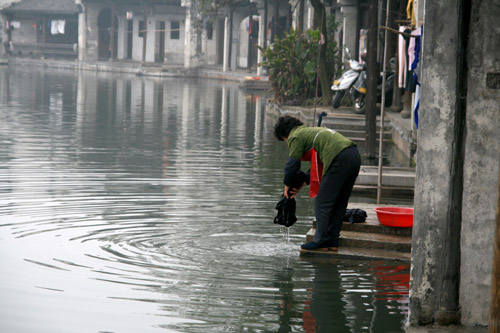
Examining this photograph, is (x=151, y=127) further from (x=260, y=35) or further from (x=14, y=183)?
(x=260, y=35)

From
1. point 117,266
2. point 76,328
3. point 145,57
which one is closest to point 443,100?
point 76,328

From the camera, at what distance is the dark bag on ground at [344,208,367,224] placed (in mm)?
7957

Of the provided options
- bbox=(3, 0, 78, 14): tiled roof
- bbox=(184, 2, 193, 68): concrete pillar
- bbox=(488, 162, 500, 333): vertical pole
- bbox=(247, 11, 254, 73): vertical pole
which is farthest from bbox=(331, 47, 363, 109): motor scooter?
bbox=(3, 0, 78, 14): tiled roof

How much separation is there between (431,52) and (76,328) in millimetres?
2774

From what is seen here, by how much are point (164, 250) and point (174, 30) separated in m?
43.2

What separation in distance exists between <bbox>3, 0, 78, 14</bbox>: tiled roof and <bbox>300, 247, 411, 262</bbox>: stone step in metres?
49.6

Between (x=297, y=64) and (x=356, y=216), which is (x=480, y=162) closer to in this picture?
(x=356, y=216)

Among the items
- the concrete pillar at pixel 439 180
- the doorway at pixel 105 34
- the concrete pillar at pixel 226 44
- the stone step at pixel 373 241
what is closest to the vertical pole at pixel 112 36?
the doorway at pixel 105 34

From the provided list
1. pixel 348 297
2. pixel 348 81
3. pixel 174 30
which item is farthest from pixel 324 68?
pixel 174 30

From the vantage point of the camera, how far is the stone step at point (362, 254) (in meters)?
7.39

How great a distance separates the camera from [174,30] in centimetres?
4984

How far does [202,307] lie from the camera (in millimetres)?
6059

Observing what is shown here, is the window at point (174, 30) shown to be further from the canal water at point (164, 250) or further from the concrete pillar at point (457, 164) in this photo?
the concrete pillar at point (457, 164)

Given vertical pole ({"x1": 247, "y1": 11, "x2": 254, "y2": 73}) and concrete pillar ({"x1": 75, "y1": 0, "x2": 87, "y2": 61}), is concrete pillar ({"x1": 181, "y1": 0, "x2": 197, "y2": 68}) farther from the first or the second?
concrete pillar ({"x1": 75, "y1": 0, "x2": 87, "y2": 61})
